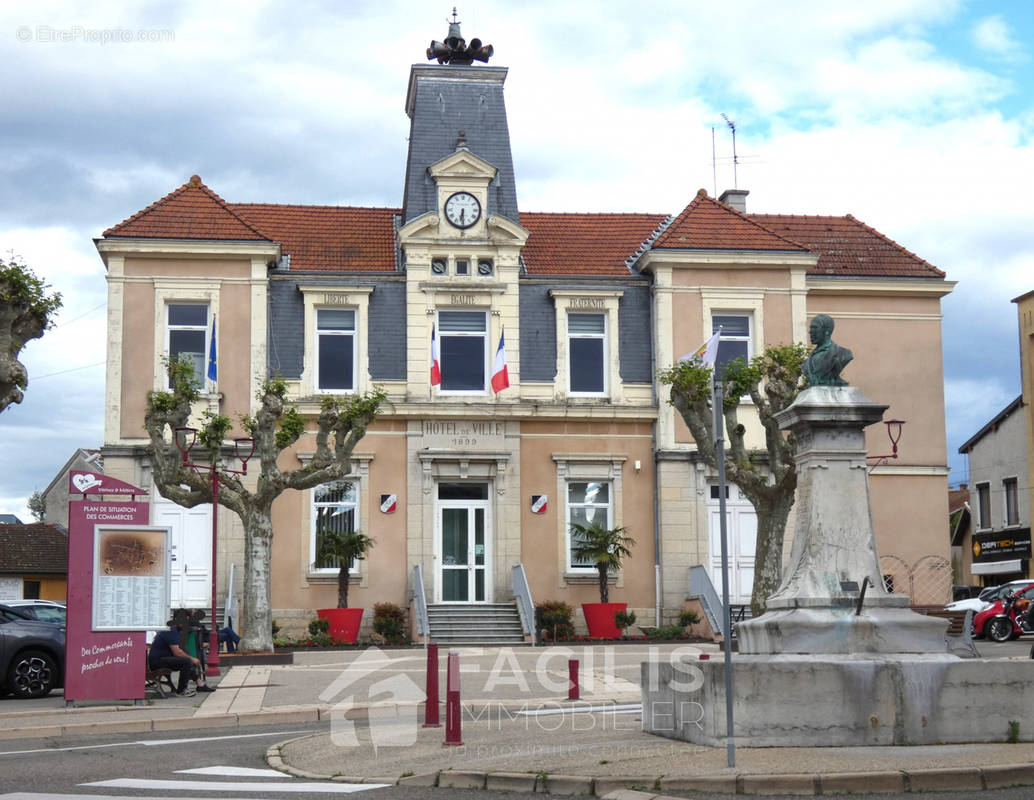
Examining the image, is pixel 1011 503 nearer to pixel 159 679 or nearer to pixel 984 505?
pixel 984 505

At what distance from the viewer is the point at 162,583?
60.8 ft

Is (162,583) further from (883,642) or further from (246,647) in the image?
(883,642)

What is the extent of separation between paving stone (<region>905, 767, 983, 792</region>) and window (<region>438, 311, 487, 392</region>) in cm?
2291

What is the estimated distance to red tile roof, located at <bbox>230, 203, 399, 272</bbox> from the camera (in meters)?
33.1

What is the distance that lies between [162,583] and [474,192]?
16.2 meters

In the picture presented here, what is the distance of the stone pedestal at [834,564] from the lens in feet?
41.0

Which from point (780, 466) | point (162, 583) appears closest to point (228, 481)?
point (162, 583)

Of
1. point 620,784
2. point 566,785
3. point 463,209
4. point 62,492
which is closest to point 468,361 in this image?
point 463,209

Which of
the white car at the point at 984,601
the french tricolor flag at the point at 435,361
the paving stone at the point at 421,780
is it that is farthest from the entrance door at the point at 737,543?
the paving stone at the point at 421,780

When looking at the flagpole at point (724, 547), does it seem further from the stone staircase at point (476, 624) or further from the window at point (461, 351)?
the window at point (461, 351)

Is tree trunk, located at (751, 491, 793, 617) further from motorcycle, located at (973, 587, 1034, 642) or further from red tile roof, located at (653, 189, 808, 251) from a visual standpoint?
red tile roof, located at (653, 189, 808, 251)

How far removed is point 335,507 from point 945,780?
22.8 meters

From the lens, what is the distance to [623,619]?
99.9 ft

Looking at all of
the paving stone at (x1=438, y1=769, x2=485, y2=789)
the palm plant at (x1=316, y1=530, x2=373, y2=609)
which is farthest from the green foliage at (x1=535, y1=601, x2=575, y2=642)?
the paving stone at (x1=438, y1=769, x2=485, y2=789)
